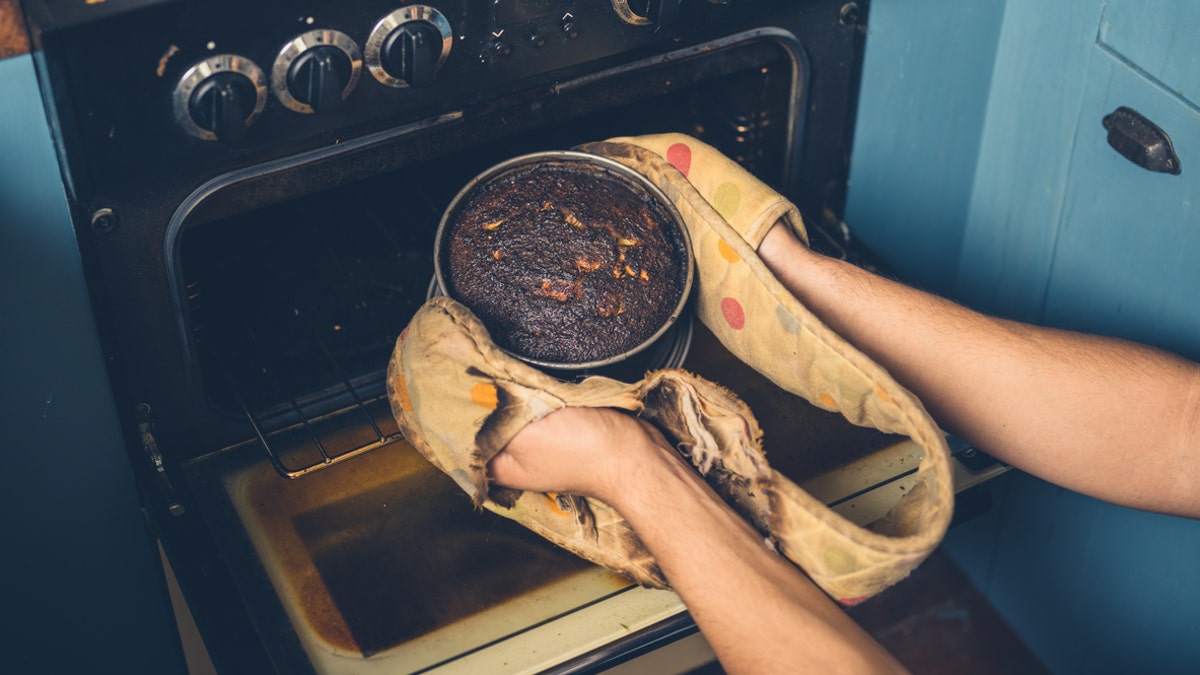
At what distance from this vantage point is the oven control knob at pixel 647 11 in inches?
49.7

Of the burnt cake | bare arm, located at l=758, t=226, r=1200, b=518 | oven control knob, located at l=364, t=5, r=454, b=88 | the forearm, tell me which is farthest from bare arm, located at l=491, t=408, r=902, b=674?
oven control knob, located at l=364, t=5, r=454, b=88

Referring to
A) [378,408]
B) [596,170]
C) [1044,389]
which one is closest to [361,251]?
[378,408]

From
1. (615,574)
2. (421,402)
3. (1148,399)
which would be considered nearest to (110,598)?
(421,402)

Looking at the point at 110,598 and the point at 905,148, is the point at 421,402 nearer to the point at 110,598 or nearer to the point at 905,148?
the point at 110,598

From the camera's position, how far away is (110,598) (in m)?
1.41

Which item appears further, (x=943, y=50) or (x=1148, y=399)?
(x=943, y=50)

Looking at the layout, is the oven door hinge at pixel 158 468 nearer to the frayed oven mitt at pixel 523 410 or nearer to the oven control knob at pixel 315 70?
the frayed oven mitt at pixel 523 410

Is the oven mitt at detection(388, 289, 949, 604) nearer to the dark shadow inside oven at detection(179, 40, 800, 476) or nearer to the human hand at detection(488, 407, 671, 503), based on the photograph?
the human hand at detection(488, 407, 671, 503)

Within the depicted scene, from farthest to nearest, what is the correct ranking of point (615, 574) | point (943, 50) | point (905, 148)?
point (905, 148)
point (943, 50)
point (615, 574)

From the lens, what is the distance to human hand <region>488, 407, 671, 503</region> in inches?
46.2

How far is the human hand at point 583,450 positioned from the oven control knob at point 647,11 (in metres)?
0.47

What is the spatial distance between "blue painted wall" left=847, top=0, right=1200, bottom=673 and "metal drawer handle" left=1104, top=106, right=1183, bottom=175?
0.01m

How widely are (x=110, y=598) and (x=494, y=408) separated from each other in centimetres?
64

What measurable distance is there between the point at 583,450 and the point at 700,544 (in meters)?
0.16
